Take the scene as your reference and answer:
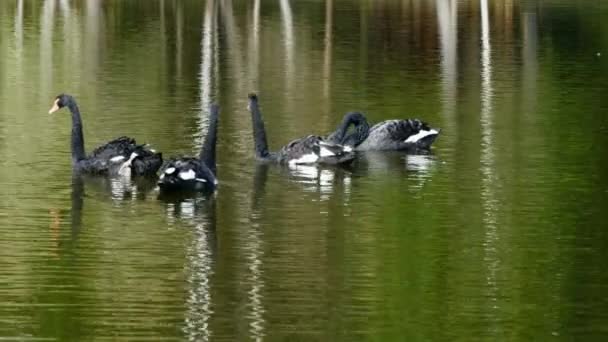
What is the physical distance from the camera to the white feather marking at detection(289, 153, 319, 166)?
22562mm

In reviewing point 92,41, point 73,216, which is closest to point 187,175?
point 73,216

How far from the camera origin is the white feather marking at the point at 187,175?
19922 mm

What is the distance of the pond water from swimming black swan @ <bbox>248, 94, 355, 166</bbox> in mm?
261

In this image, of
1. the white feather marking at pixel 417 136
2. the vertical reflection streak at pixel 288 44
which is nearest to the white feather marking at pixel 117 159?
the white feather marking at pixel 417 136

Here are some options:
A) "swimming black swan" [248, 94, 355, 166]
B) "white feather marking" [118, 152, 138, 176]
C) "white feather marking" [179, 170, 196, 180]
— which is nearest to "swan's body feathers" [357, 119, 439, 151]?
"swimming black swan" [248, 94, 355, 166]

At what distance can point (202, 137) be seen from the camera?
2512 centimetres

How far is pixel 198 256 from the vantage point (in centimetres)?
1609

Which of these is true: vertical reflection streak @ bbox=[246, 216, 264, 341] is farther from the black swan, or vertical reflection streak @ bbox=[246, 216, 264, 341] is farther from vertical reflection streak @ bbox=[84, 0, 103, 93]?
vertical reflection streak @ bbox=[84, 0, 103, 93]

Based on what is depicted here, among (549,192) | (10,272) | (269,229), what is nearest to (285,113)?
(549,192)

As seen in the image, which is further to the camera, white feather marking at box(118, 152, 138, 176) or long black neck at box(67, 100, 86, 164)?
long black neck at box(67, 100, 86, 164)

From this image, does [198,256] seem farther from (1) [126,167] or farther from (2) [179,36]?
(2) [179,36]

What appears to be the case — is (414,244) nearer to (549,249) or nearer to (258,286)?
(549,249)

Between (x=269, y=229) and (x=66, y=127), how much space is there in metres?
9.07

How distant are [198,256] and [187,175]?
391 cm
